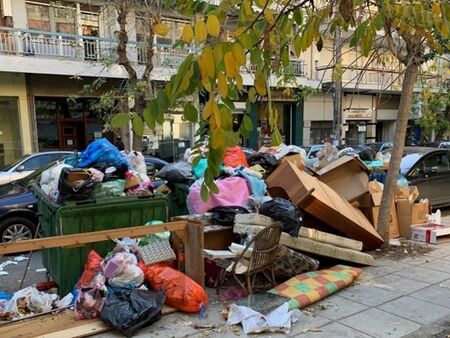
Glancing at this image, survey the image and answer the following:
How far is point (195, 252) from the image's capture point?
5.00 m

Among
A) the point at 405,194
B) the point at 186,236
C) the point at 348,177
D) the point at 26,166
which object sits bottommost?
the point at 405,194

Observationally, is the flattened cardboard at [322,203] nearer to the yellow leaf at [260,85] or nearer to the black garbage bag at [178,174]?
the black garbage bag at [178,174]

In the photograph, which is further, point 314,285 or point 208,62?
point 314,285

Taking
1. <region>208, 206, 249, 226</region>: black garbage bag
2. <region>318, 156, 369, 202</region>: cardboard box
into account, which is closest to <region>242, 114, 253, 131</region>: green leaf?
<region>208, 206, 249, 226</region>: black garbage bag

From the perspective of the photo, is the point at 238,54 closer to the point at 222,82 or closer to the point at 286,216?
the point at 222,82

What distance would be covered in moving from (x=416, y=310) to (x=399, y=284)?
0.85 meters

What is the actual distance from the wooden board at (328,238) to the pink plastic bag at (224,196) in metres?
0.97

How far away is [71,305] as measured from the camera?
466 centimetres

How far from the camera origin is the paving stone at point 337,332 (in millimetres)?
4172

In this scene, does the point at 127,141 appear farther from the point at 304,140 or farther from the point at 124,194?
the point at 304,140

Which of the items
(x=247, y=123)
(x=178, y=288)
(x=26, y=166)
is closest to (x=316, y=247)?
(x=178, y=288)

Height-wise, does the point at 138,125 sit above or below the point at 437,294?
above

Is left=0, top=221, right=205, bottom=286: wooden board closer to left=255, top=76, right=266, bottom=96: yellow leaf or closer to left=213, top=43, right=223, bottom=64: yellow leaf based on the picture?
left=255, top=76, right=266, bottom=96: yellow leaf

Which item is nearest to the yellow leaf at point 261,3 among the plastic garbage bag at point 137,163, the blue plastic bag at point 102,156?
the blue plastic bag at point 102,156
